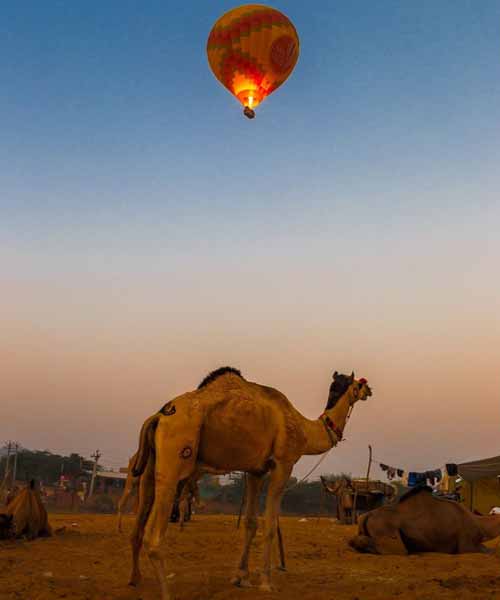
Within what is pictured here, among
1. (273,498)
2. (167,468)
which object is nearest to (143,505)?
(167,468)

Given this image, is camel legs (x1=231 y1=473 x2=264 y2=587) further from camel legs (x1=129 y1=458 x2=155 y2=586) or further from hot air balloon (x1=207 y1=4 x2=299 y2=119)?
hot air balloon (x1=207 y1=4 x2=299 y2=119)

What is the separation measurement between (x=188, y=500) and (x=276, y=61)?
1349 cm

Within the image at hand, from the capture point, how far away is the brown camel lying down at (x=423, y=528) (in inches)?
468

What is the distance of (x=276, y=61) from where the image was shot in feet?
62.4

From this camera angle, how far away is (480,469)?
2372cm

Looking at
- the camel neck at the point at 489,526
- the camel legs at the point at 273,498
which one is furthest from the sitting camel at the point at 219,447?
the camel neck at the point at 489,526

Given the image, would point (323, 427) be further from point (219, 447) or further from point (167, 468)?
point (167, 468)

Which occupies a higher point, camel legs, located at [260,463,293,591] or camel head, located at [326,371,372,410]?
camel head, located at [326,371,372,410]

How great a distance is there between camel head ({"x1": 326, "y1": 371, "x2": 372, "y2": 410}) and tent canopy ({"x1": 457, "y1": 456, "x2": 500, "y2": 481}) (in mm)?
15108

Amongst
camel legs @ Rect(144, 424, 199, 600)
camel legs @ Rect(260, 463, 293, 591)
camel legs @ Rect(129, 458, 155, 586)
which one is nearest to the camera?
camel legs @ Rect(144, 424, 199, 600)

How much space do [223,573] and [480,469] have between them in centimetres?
1718

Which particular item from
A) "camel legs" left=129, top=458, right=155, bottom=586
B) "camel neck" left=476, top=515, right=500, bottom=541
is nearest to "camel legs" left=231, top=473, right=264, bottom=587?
"camel legs" left=129, top=458, right=155, bottom=586

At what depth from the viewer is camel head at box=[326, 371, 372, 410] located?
10070mm

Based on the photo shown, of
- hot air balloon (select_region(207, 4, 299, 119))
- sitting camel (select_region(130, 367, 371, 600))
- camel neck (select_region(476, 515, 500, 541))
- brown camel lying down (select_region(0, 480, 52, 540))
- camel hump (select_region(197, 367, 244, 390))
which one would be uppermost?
hot air balloon (select_region(207, 4, 299, 119))
